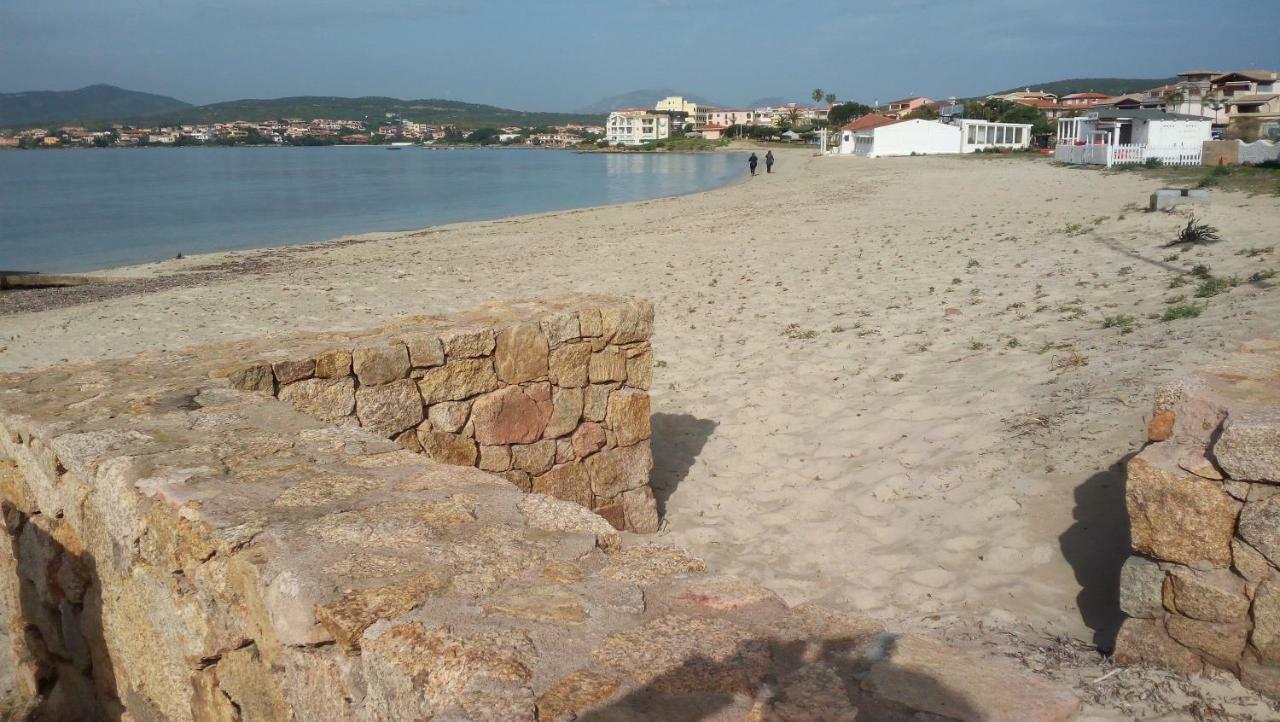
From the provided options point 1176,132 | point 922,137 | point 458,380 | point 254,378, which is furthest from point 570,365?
point 922,137

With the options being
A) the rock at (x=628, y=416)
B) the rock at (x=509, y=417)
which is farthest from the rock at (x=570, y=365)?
the rock at (x=628, y=416)

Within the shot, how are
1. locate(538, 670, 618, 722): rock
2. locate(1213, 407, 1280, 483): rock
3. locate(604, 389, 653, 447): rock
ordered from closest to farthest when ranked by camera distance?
locate(538, 670, 618, 722): rock
locate(1213, 407, 1280, 483): rock
locate(604, 389, 653, 447): rock

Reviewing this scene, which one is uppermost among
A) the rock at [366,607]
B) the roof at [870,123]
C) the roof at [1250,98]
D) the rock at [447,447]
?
the roof at [1250,98]

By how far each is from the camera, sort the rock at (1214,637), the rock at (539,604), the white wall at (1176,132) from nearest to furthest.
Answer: the rock at (539,604)
the rock at (1214,637)
the white wall at (1176,132)

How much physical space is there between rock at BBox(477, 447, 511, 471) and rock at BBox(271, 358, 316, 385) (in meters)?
1.04

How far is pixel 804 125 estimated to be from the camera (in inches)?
4921

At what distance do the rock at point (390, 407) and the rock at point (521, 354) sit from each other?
0.49m

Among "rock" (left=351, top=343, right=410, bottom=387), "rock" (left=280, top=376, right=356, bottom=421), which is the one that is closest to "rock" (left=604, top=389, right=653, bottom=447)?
"rock" (left=351, top=343, right=410, bottom=387)

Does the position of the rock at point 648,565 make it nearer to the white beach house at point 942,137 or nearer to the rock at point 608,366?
the rock at point 608,366

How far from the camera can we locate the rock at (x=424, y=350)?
14.2 ft

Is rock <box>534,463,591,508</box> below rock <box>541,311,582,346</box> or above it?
below

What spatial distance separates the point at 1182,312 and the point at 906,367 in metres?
2.31

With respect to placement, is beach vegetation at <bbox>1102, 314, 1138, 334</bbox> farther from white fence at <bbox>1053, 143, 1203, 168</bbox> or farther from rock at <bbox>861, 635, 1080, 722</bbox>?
white fence at <bbox>1053, 143, 1203, 168</bbox>

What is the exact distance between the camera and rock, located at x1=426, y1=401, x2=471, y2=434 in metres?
4.48
